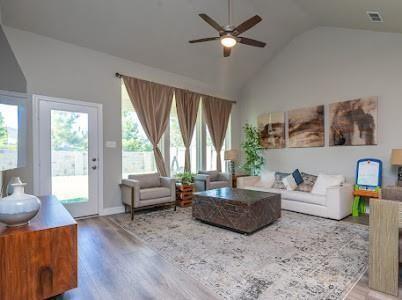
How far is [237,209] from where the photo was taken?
11.3 feet

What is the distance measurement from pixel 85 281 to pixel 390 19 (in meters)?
5.48

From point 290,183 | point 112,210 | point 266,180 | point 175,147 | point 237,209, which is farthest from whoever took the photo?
point 175,147

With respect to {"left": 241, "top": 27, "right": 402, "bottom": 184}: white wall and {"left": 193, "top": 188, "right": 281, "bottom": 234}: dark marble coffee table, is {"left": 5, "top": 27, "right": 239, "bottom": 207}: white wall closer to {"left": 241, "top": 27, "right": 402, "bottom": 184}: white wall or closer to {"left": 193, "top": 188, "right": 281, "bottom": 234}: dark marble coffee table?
{"left": 193, "top": 188, "right": 281, "bottom": 234}: dark marble coffee table

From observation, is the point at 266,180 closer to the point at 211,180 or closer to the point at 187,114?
the point at 211,180

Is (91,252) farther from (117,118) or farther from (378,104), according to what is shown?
(378,104)

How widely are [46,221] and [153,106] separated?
3563 millimetres

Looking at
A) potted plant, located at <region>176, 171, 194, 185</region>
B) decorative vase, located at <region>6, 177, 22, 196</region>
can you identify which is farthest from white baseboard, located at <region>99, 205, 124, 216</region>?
decorative vase, located at <region>6, 177, 22, 196</region>

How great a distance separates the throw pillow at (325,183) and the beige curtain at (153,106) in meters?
3.24

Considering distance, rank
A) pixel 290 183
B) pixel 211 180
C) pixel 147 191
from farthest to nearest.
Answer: pixel 211 180 → pixel 290 183 → pixel 147 191

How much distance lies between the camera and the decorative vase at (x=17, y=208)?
1.69 m

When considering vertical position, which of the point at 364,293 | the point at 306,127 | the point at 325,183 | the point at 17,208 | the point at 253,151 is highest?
the point at 306,127

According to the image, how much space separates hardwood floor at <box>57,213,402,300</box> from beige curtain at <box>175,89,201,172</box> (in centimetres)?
296

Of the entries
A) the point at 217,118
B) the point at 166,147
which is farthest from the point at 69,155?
the point at 217,118

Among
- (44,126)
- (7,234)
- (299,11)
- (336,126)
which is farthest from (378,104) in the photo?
(44,126)
